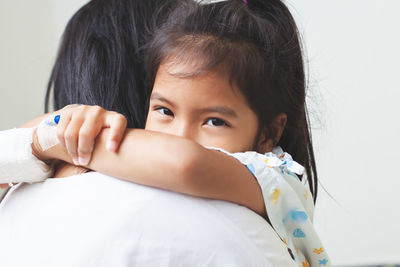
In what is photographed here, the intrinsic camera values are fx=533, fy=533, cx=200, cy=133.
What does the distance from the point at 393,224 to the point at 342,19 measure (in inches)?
43.6

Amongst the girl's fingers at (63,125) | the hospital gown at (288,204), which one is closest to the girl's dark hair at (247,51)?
the hospital gown at (288,204)

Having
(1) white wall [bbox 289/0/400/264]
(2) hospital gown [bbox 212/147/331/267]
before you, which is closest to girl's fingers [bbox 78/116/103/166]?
(2) hospital gown [bbox 212/147/331/267]

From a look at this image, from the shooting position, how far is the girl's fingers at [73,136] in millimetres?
676

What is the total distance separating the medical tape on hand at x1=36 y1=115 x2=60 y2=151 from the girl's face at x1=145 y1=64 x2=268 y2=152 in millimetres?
263

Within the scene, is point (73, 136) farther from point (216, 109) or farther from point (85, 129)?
point (216, 109)

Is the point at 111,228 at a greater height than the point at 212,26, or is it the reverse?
the point at 212,26

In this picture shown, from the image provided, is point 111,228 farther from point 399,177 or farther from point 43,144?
point 399,177

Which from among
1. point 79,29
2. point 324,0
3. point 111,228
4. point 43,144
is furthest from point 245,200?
point 324,0

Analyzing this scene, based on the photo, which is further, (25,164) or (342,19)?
(342,19)

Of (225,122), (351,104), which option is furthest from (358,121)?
(225,122)

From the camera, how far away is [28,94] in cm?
237

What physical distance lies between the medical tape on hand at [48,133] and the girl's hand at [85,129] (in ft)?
0.08

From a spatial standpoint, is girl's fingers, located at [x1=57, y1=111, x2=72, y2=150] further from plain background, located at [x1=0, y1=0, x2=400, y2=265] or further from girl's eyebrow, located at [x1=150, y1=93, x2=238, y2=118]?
plain background, located at [x1=0, y1=0, x2=400, y2=265]

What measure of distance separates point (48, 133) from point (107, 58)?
309 millimetres
